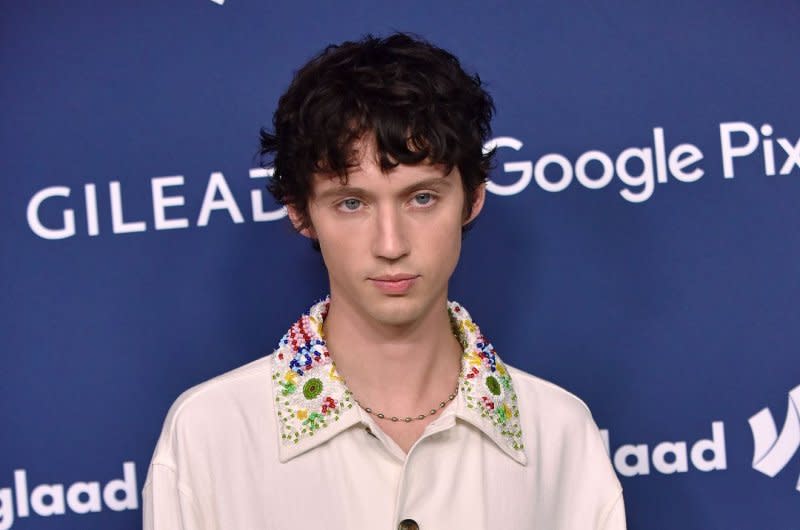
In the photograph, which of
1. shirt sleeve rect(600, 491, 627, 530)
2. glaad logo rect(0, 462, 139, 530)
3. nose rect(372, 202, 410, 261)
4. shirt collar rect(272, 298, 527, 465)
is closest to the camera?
nose rect(372, 202, 410, 261)

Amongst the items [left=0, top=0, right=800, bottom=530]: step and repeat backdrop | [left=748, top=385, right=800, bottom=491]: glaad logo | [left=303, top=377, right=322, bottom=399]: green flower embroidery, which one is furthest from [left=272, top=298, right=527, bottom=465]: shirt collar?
[left=748, top=385, right=800, bottom=491]: glaad logo

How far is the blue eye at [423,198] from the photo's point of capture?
162 cm

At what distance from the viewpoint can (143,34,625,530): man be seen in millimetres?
1594

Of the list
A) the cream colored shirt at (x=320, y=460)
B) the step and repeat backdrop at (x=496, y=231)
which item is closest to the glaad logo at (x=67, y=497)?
the step and repeat backdrop at (x=496, y=231)

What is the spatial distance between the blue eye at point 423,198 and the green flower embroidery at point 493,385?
0.29 metres

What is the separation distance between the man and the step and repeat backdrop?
1.11ft

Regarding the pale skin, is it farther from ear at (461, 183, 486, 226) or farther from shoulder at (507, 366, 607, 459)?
shoulder at (507, 366, 607, 459)

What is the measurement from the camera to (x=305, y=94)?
5.40 ft

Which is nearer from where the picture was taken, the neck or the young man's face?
the young man's face

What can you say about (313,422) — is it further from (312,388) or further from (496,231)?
(496,231)

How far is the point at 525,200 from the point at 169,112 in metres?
0.62

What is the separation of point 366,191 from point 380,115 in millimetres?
100

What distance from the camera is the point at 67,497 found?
201cm

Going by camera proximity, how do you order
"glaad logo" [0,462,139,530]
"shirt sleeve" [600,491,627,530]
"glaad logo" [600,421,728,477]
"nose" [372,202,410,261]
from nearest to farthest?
"nose" [372,202,410,261] → "shirt sleeve" [600,491,627,530] → "glaad logo" [0,462,139,530] → "glaad logo" [600,421,728,477]
